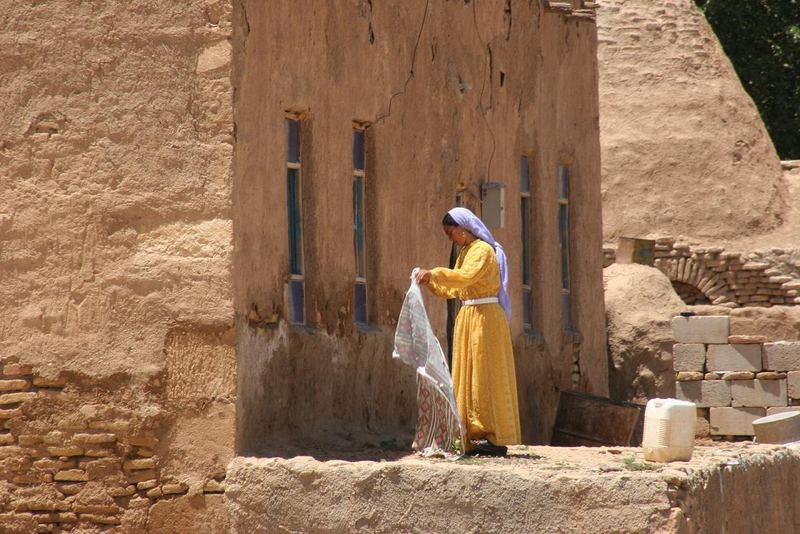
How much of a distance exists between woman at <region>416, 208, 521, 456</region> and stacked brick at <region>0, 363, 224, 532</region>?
1.60 meters

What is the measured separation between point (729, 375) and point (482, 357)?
5136 millimetres

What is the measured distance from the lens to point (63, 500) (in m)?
9.95

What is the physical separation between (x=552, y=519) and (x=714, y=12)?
68.3 ft

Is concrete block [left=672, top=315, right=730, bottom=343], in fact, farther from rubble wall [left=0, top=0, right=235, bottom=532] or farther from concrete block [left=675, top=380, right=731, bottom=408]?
rubble wall [left=0, top=0, right=235, bottom=532]

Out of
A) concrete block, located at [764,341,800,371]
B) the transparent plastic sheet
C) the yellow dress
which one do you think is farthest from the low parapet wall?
concrete block, located at [764,341,800,371]

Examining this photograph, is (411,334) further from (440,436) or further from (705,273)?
(705,273)

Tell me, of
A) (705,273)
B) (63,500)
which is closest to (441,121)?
(63,500)

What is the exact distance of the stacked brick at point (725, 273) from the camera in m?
22.9

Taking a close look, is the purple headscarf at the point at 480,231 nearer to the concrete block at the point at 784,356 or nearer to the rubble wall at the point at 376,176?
the rubble wall at the point at 376,176

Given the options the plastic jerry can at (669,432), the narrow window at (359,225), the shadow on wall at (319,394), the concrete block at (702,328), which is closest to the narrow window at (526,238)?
the concrete block at (702,328)

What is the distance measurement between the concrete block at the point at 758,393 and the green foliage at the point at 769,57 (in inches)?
565

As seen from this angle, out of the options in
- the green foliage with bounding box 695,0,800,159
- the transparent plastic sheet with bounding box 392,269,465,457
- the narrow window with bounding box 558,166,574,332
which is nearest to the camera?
the transparent plastic sheet with bounding box 392,269,465,457

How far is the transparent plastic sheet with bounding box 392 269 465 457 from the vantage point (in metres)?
10.2

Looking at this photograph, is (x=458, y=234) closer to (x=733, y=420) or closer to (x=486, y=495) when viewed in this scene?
(x=486, y=495)
